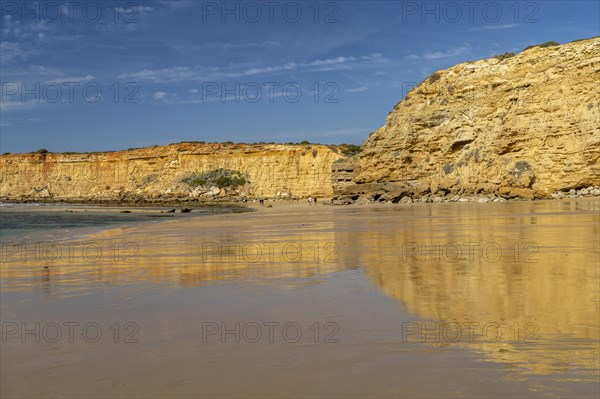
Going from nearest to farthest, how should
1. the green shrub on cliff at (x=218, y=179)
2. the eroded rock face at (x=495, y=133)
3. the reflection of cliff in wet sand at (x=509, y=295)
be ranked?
the reflection of cliff in wet sand at (x=509, y=295) < the eroded rock face at (x=495, y=133) < the green shrub on cliff at (x=218, y=179)

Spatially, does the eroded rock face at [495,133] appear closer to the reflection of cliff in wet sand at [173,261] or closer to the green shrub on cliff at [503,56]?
the green shrub on cliff at [503,56]

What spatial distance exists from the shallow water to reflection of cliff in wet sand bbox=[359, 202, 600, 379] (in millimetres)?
20

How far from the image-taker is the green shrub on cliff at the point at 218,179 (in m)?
72.5

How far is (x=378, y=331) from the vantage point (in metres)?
3.98

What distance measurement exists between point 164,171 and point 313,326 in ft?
257

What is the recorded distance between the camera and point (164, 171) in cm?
7981

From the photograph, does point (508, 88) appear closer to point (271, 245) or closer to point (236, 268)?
point (271, 245)

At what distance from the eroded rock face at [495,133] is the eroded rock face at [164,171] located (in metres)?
28.9

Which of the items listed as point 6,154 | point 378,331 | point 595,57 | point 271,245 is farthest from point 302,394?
point 6,154

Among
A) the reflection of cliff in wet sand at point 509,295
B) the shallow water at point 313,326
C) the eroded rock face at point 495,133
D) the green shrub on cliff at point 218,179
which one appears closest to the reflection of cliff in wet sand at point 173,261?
the shallow water at point 313,326

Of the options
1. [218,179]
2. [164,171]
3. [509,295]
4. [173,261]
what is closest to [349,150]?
[218,179]

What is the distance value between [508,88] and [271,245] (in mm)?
27817

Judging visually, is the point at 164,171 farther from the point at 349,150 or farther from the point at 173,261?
the point at 173,261

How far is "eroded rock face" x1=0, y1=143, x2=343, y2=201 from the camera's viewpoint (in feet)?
228
